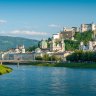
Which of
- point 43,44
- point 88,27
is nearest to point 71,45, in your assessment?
point 88,27

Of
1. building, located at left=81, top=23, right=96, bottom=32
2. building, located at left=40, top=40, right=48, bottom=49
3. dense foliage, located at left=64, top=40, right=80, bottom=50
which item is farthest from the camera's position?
building, located at left=40, top=40, right=48, bottom=49

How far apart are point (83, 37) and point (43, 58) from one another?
3702 cm

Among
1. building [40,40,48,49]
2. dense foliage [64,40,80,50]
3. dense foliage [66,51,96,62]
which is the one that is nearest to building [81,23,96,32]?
dense foliage [64,40,80,50]

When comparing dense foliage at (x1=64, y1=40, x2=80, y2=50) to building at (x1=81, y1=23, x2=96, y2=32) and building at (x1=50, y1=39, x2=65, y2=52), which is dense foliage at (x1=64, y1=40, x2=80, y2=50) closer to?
building at (x1=50, y1=39, x2=65, y2=52)

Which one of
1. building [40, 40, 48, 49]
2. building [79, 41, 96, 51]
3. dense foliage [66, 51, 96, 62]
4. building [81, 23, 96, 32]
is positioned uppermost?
building [81, 23, 96, 32]

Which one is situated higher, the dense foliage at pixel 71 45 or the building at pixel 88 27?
the building at pixel 88 27

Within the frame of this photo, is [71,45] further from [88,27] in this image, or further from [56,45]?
[88,27]

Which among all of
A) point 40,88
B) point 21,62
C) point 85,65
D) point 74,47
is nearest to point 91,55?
point 85,65

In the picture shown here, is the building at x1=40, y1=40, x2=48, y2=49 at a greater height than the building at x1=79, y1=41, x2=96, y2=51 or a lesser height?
greater

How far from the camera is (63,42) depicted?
170 meters

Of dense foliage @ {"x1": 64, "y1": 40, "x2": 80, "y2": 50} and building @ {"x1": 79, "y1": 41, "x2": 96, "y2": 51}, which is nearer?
building @ {"x1": 79, "y1": 41, "x2": 96, "y2": 51}

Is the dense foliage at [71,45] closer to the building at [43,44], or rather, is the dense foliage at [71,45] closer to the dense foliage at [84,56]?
the building at [43,44]

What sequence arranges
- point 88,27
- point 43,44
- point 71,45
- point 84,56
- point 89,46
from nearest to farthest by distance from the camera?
point 84,56 < point 89,46 < point 71,45 < point 88,27 < point 43,44

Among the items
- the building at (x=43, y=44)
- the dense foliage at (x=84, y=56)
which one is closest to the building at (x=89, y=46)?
the building at (x=43, y=44)
